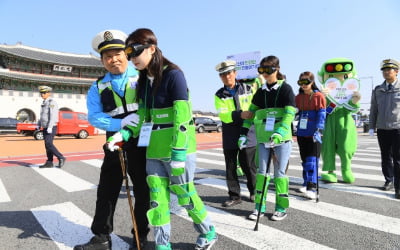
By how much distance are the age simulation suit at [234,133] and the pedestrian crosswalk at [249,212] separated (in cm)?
37

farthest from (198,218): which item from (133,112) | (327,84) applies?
(327,84)

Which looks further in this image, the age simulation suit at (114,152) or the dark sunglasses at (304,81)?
the dark sunglasses at (304,81)

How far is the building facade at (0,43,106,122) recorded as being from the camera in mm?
35000

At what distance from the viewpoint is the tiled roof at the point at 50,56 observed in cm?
3650

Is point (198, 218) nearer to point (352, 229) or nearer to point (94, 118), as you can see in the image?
point (94, 118)

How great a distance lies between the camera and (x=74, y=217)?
137 inches

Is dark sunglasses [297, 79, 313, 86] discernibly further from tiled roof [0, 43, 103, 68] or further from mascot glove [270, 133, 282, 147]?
tiled roof [0, 43, 103, 68]

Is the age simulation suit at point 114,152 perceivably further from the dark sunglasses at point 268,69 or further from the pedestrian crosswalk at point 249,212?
the dark sunglasses at point 268,69

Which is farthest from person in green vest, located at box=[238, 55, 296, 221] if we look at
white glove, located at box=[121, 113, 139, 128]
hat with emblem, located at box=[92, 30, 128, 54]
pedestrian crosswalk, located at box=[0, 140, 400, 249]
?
hat with emblem, located at box=[92, 30, 128, 54]

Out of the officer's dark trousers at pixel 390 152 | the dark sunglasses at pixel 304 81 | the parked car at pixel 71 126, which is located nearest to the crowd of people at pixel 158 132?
the dark sunglasses at pixel 304 81

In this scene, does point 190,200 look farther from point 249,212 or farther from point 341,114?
point 341,114

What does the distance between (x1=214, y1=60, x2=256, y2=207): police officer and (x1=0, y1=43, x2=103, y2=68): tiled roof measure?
41056 mm

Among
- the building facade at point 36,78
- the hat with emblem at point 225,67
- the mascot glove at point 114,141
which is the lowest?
the mascot glove at point 114,141

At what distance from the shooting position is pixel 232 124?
3.99 meters
